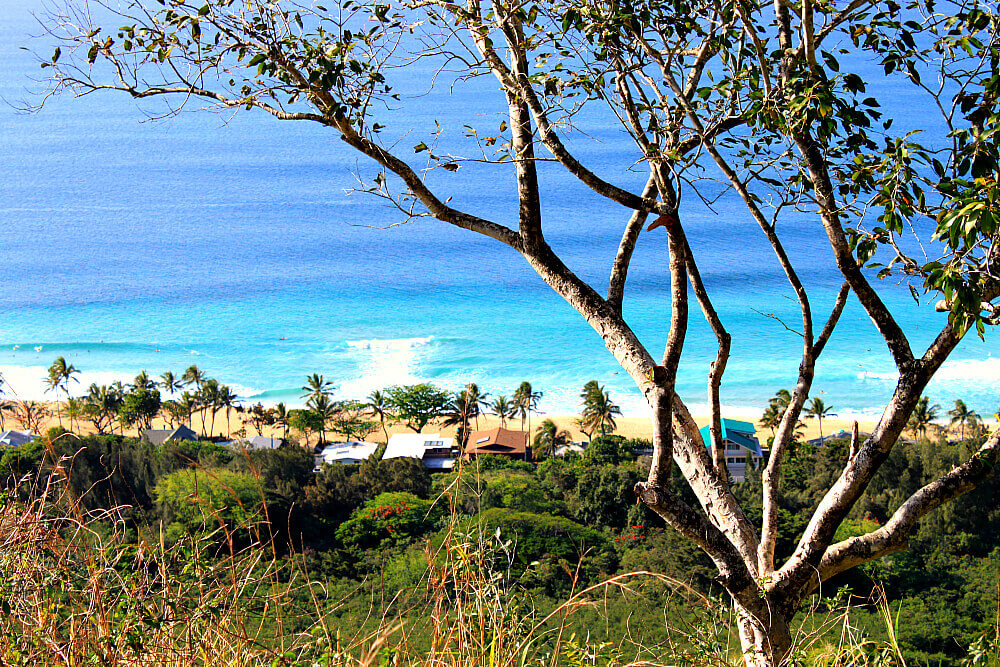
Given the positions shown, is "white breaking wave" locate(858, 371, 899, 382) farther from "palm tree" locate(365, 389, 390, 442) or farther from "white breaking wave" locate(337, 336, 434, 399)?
"palm tree" locate(365, 389, 390, 442)

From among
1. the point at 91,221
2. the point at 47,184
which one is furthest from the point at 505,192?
the point at 47,184

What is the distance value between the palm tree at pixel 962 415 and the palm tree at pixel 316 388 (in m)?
22.4

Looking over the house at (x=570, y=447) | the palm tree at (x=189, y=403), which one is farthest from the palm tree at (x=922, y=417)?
the palm tree at (x=189, y=403)

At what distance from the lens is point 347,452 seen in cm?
2822

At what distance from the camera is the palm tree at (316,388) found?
3055 centimetres

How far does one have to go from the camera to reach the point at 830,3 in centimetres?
386

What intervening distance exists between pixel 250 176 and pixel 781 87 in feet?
224

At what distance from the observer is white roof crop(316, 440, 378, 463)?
27.3 metres

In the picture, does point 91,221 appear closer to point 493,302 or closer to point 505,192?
point 505,192

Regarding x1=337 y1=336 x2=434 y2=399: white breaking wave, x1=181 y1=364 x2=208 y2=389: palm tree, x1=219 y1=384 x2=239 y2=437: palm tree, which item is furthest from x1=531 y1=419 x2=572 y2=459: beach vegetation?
x1=181 y1=364 x2=208 y2=389: palm tree

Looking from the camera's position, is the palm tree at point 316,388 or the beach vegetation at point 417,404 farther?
the palm tree at point 316,388

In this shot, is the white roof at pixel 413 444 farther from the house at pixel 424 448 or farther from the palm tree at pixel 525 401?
the palm tree at pixel 525 401

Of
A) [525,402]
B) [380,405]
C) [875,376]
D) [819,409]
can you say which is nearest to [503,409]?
[525,402]

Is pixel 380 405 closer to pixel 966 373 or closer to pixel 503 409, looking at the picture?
pixel 503 409
